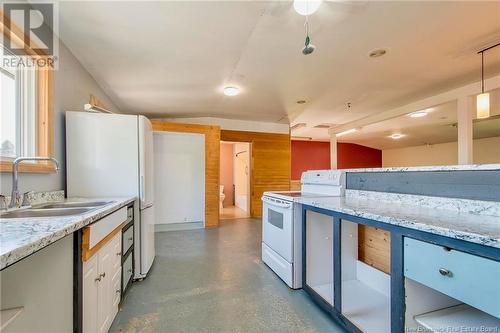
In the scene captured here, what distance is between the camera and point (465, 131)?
3.68 m

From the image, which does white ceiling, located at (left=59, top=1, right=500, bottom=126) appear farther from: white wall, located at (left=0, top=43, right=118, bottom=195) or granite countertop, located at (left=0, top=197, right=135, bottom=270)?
granite countertop, located at (left=0, top=197, right=135, bottom=270)

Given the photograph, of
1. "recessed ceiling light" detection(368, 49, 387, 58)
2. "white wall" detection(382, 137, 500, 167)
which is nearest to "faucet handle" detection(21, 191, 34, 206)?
"recessed ceiling light" detection(368, 49, 387, 58)

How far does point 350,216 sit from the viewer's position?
1.59m

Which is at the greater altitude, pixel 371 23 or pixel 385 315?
pixel 371 23

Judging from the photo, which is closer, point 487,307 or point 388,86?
point 487,307

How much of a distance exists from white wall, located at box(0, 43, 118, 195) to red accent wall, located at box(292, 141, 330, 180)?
24.6 feet

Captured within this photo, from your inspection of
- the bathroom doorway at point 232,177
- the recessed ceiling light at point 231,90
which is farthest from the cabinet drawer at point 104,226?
the bathroom doorway at point 232,177

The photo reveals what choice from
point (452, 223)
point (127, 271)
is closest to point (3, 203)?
point (127, 271)

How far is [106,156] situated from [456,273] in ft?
8.88

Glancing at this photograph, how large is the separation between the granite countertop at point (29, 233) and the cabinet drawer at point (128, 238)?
86 cm

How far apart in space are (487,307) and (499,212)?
0.62 meters

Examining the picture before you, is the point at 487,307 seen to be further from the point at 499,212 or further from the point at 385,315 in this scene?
the point at 385,315

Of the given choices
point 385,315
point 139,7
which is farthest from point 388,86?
point 139,7

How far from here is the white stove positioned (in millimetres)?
2309
